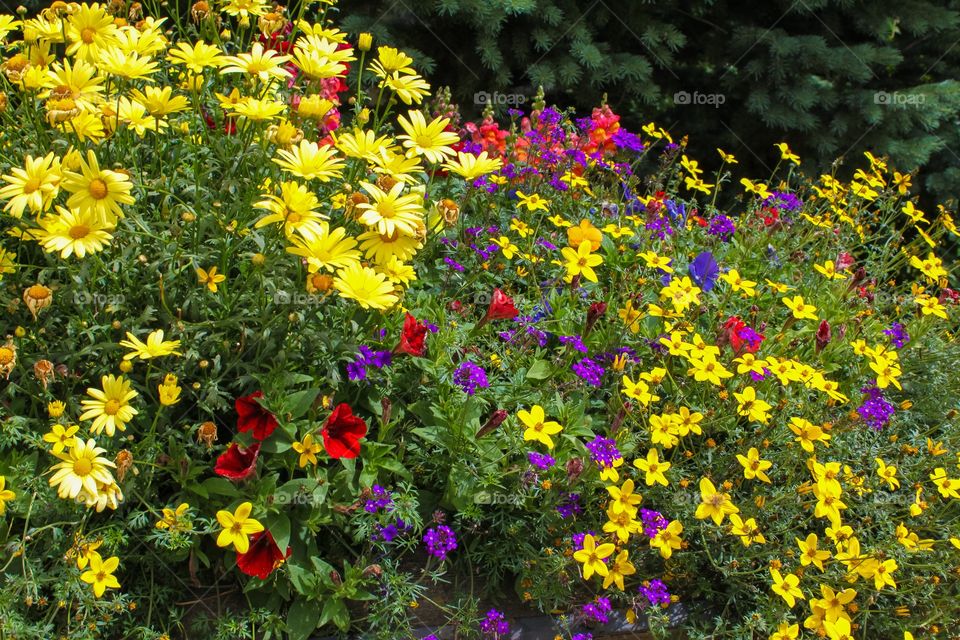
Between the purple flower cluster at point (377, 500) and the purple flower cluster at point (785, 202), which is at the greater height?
the purple flower cluster at point (785, 202)

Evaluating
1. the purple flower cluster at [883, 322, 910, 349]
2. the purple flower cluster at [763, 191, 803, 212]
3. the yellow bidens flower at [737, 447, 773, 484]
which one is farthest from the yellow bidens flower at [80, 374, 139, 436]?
the purple flower cluster at [763, 191, 803, 212]

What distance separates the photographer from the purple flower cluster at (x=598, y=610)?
6.88 feet

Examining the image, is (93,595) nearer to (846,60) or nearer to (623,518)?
(623,518)

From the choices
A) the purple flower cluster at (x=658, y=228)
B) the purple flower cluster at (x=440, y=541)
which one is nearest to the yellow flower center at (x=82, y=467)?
the purple flower cluster at (x=440, y=541)

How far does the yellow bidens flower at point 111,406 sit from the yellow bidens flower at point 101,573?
291 mm

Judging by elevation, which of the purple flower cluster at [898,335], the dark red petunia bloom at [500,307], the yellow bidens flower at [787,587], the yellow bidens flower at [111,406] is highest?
the purple flower cluster at [898,335]

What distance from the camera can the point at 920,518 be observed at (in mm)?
2439

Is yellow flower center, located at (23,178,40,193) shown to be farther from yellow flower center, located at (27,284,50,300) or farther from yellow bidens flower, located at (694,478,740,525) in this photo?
yellow bidens flower, located at (694,478,740,525)

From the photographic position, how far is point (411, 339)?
2146 mm

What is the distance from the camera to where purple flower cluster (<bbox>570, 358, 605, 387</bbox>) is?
2.40 m

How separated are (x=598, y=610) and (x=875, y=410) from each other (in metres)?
1.07

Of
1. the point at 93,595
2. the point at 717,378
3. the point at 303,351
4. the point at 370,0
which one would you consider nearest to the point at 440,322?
the point at 303,351

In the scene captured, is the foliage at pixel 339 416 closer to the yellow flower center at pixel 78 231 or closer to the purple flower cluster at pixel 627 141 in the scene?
the yellow flower center at pixel 78 231

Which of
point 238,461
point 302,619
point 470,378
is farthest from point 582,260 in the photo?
point 302,619
